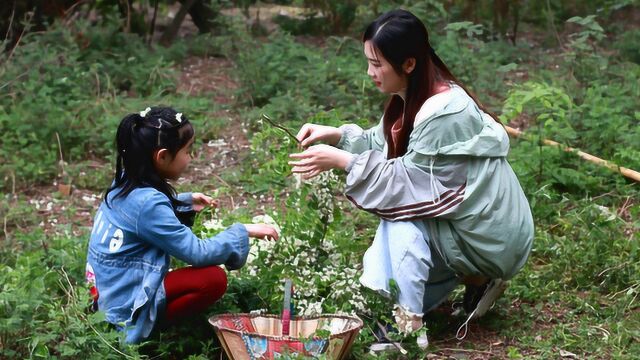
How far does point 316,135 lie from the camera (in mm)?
4223

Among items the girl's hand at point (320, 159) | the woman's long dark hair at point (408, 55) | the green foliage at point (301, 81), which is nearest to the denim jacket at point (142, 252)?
the girl's hand at point (320, 159)

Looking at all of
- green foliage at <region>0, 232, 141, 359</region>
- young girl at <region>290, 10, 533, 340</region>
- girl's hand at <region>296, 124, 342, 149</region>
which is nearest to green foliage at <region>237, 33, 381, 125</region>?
girl's hand at <region>296, 124, 342, 149</region>

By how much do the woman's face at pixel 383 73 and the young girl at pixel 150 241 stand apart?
0.73m

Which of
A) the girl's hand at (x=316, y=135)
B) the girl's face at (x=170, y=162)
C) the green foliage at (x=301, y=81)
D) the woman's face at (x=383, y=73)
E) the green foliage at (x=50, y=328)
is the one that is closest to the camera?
the green foliage at (x=50, y=328)

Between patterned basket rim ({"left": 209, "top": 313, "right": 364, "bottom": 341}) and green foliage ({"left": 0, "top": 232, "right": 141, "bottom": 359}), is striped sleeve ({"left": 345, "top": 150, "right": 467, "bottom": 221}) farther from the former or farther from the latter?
green foliage ({"left": 0, "top": 232, "right": 141, "bottom": 359})

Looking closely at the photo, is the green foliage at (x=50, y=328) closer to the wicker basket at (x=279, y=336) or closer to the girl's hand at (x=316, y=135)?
the wicker basket at (x=279, y=336)

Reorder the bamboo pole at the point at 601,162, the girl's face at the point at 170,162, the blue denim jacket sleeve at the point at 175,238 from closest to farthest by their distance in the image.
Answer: the blue denim jacket sleeve at the point at 175,238 → the girl's face at the point at 170,162 → the bamboo pole at the point at 601,162

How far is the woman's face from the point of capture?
159 inches

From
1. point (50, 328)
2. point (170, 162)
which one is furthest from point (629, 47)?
point (50, 328)

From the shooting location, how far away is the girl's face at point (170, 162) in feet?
12.9

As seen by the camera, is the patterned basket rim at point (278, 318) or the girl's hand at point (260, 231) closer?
the patterned basket rim at point (278, 318)

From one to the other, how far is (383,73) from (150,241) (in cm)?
110

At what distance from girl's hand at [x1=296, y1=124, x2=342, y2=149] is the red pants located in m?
0.62

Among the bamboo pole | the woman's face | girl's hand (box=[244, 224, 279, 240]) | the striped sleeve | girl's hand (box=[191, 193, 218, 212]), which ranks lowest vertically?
the bamboo pole
